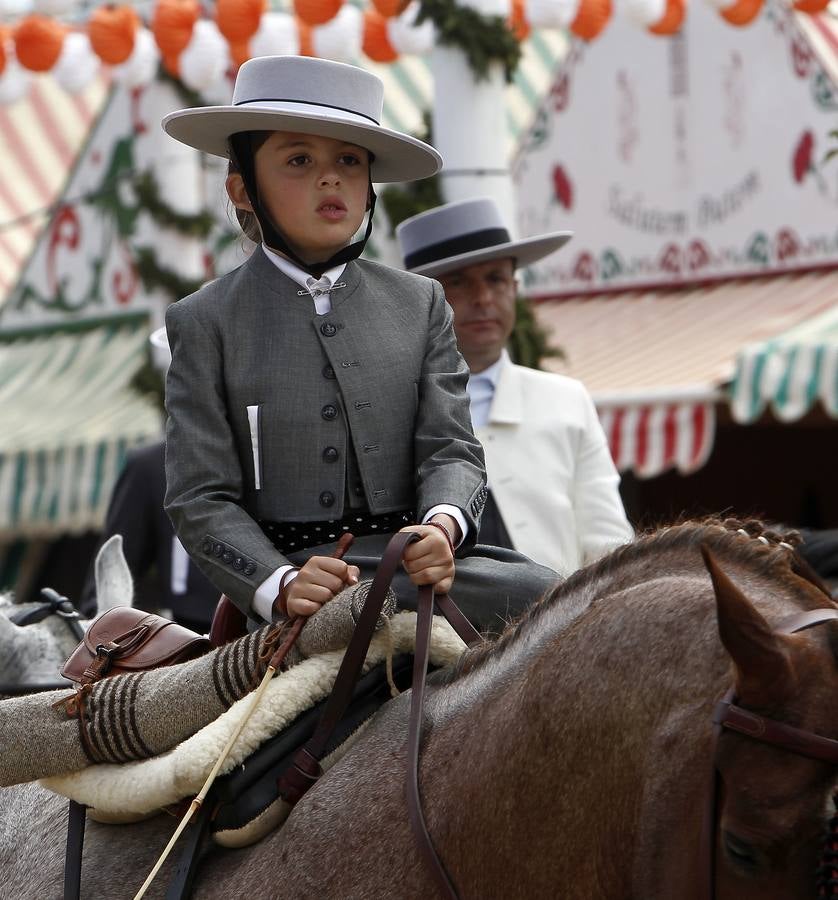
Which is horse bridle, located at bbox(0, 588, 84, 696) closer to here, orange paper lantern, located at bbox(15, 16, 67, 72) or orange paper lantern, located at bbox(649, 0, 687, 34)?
orange paper lantern, located at bbox(15, 16, 67, 72)

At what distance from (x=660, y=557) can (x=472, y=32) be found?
420cm

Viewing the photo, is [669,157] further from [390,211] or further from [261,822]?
[261,822]

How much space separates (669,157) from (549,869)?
30.5 ft

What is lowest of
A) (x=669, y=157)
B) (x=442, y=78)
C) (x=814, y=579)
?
(x=669, y=157)

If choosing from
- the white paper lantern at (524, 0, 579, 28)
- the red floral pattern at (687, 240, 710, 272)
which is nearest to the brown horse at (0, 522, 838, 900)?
the white paper lantern at (524, 0, 579, 28)

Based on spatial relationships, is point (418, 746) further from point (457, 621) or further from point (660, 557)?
point (660, 557)

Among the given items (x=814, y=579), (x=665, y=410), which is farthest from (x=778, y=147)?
(x=814, y=579)

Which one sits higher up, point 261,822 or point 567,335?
point 261,822

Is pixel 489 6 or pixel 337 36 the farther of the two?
pixel 337 36

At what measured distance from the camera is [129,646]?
2.68 meters

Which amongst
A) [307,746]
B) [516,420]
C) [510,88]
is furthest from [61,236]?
[307,746]

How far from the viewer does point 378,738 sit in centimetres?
228

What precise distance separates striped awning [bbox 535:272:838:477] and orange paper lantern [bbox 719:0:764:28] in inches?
70.0

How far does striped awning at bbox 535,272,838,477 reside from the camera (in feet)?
28.2
